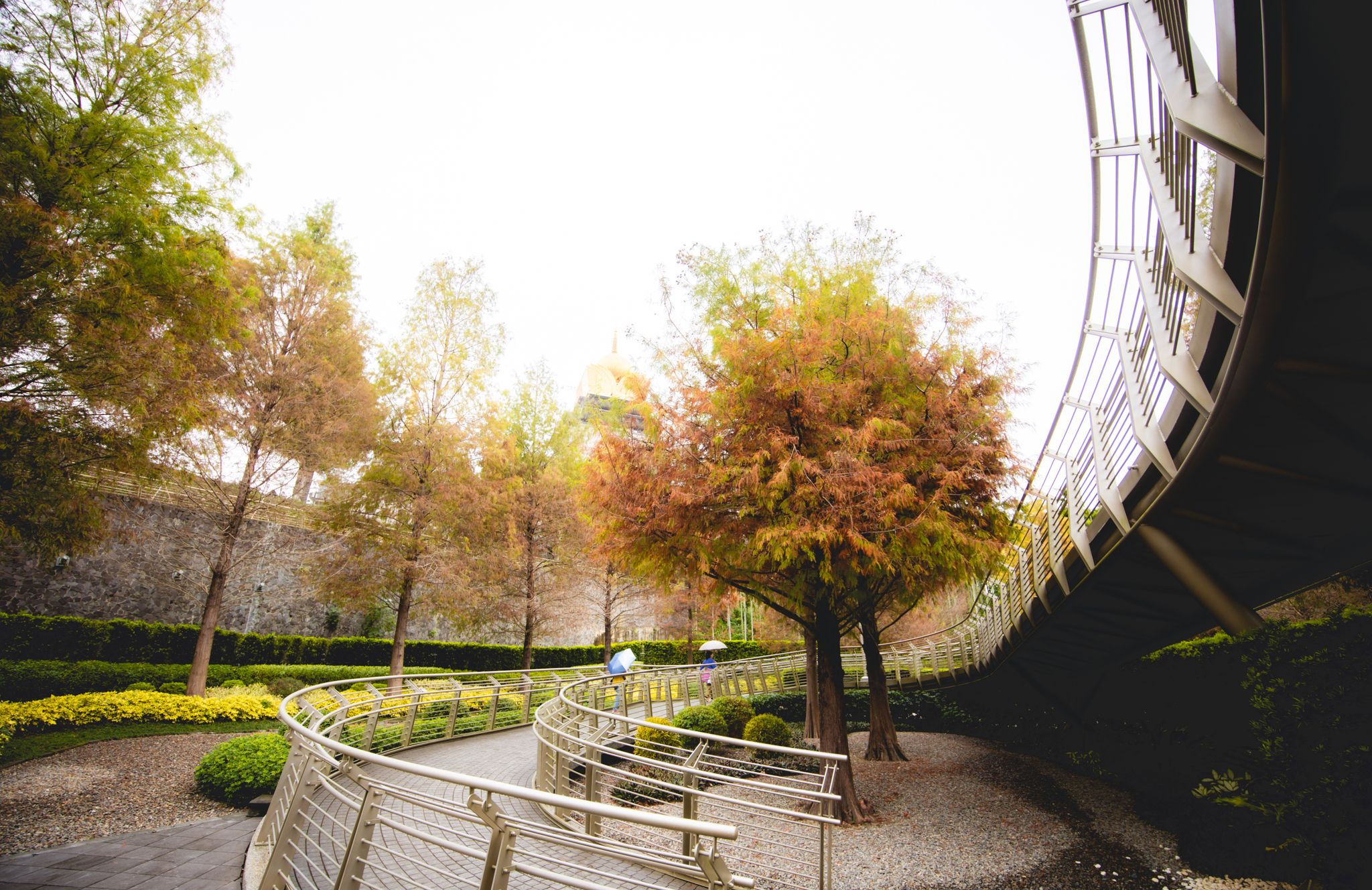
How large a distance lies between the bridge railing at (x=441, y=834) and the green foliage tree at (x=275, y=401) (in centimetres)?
716

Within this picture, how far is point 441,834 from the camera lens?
5840mm

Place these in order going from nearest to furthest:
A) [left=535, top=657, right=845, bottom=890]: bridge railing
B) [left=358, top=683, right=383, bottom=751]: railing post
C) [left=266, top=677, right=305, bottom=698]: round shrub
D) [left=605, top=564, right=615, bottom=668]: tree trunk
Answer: [left=535, top=657, right=845, bottom=890]: bridge railing → [left=358, top=683, right=383, bottom=751]: railing post → [left=266, top=677, right=305, bottom=698]: round shrub → [left=605, top=564, right=615, bottom=668]: tree trunk

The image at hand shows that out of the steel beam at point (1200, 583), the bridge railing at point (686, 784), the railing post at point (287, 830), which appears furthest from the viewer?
the steel beam at point (1200, 583)

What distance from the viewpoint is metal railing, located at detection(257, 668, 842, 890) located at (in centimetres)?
317

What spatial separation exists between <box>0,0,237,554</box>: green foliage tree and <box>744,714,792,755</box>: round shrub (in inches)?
428

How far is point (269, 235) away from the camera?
599 inches

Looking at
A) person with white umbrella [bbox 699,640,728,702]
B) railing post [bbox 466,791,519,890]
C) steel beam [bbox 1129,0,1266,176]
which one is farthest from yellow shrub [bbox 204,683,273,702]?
steel beam [bbox 1129,0,1266,176]

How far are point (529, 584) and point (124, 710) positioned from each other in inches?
437

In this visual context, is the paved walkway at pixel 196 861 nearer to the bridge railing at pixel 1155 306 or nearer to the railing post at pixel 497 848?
the railing post at pixel 497 848

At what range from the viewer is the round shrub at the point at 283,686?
14.5 meters

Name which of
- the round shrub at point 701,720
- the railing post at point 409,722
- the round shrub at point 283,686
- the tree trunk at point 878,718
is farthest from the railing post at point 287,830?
the round shrub at point 283,686

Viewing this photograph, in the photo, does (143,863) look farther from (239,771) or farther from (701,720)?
(701,720)

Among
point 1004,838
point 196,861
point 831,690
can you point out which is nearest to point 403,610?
point 196,861

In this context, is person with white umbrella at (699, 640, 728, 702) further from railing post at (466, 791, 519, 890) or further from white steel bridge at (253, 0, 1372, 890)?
railing post at (466, 791, 519, 890)
